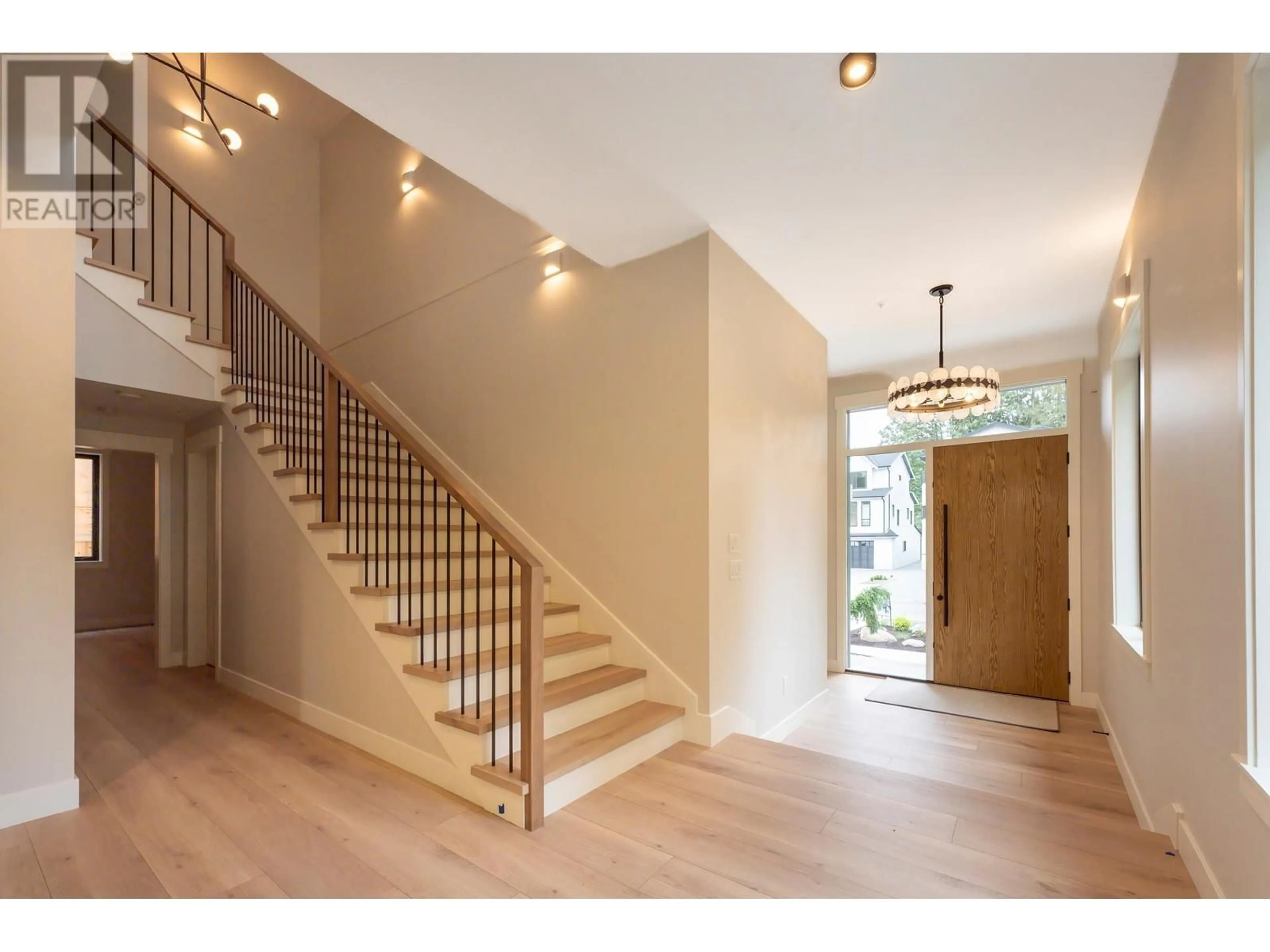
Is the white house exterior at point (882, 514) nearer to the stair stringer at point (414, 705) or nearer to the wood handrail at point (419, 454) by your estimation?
the wood handrail at point (419, 454)

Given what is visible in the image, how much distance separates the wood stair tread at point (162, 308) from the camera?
404cm

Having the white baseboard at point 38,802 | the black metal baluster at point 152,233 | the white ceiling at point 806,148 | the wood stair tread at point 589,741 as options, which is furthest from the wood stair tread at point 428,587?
the black metal baluster at point 152,233

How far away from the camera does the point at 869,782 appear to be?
2.79m

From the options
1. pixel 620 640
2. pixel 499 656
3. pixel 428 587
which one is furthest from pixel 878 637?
pixel 428 587

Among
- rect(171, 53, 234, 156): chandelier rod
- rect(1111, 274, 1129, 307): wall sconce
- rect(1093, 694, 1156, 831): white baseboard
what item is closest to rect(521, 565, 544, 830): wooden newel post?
rect(1093, 694, 1156, 831): white baseboard

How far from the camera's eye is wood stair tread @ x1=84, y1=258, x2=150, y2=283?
3811 mm

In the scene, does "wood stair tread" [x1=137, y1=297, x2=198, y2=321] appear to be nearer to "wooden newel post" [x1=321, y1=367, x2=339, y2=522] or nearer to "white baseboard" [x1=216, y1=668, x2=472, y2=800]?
"wooden newel post" [x1=321, y1=367, x2=339, y2=522]

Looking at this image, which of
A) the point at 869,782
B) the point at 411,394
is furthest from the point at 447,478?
the point at 411,394

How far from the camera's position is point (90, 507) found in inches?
297

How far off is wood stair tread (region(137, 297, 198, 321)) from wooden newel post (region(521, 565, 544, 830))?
11.9ft

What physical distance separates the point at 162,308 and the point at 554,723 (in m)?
3.90

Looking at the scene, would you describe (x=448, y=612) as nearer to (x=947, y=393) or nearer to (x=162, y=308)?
(x=162, y=308)

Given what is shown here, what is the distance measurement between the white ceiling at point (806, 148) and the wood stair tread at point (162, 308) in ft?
9.14
